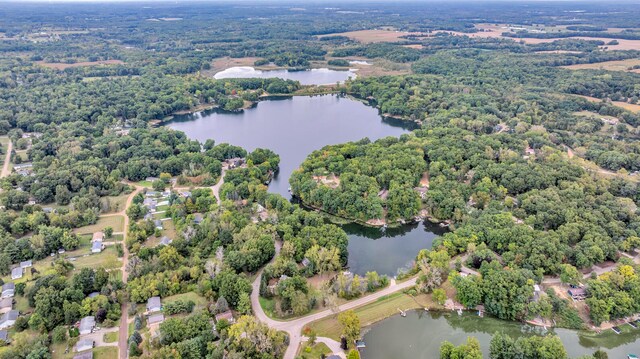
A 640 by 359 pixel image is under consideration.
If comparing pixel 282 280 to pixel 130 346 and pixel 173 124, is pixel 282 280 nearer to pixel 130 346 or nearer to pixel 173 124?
pixel 130 346

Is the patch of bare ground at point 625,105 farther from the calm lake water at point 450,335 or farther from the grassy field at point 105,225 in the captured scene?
the grassy field at point 105,225

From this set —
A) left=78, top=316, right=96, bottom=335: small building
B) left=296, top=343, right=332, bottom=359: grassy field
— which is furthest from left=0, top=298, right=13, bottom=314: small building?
left=296, top=343, right=332, bottom=359: grassy field

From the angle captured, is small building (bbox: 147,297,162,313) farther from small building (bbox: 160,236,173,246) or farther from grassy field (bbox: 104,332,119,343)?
small building (bbox: 160,236,173,246)

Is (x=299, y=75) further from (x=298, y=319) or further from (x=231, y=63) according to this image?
(x=298, y=319)

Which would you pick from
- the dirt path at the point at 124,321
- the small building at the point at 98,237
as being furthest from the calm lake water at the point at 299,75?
the dirt path at the point at 124,321

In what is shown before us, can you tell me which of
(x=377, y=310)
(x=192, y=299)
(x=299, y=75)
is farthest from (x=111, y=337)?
(x=299, y=75)

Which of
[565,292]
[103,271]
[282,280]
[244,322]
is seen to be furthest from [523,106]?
[103,271]
